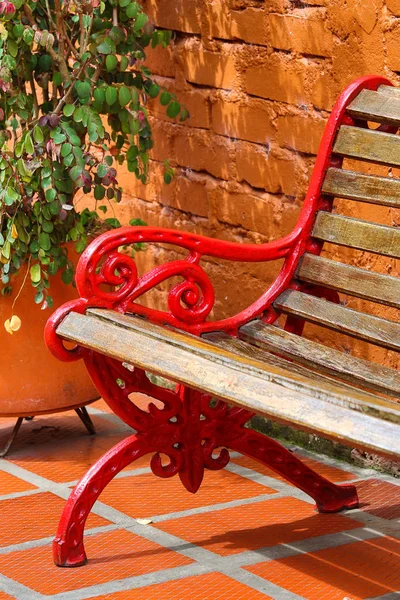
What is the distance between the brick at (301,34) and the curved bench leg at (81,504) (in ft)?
5.07

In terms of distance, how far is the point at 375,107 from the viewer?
11.8 ft

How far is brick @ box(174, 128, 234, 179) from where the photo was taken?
470cm

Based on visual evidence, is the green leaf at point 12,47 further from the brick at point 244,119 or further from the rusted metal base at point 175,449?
the rusted metal base at point 175,449

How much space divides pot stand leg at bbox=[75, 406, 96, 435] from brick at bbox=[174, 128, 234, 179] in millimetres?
1015

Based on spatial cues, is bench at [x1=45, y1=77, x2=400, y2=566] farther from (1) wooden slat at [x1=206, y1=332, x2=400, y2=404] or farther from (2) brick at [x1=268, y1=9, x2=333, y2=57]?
(2) brick at [x1=268, y1=9, x2=333, y2=57]

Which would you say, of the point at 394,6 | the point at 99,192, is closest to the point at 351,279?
the point at 394,6

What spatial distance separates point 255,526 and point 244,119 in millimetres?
1593

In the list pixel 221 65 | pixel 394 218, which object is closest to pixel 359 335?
pixel 394 218

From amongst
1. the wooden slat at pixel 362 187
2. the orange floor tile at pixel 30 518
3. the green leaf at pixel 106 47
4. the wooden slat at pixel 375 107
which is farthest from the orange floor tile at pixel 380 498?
the green leaf at pixel 106 47

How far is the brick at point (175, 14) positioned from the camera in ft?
15.6

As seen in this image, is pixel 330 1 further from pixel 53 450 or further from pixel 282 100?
pixel 53 450

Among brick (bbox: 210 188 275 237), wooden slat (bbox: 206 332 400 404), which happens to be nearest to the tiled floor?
wooden slat (bbox: 206 332 400 404)

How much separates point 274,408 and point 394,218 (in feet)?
4.80

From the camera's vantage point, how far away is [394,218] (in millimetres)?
3936
